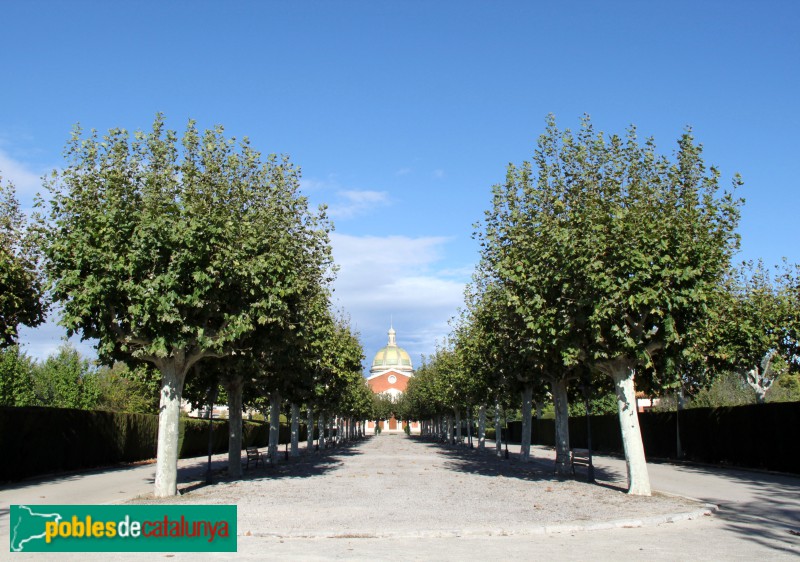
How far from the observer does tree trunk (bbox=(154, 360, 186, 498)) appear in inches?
613

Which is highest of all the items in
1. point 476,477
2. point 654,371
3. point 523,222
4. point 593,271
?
point 523,222

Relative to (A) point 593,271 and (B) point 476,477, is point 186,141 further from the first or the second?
(B) point 476,477

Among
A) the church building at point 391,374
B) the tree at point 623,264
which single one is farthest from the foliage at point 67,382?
the church building at point 391,374

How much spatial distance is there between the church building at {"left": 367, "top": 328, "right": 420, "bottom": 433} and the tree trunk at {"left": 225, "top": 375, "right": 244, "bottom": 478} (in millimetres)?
109655

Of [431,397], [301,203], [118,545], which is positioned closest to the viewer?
[118,545]

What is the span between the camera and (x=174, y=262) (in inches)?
579

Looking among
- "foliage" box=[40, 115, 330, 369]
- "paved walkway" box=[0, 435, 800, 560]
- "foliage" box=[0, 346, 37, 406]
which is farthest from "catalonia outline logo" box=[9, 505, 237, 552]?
"foliage" box=[0, 346, 37, 406]

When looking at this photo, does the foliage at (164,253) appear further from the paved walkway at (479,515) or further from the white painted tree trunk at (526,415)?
the white painted tree trunk at (526,415)

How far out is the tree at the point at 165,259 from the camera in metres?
14.5

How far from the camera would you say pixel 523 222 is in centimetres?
1958

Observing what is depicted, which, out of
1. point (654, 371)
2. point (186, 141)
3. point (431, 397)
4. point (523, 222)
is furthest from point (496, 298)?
point (431, 397)

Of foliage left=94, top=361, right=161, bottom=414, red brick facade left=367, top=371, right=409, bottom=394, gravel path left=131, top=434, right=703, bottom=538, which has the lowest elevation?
gravel path left=131, top=434, right=703, bottom=538

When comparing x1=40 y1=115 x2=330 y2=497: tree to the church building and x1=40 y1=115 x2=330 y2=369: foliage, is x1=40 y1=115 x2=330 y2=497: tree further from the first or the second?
the church building

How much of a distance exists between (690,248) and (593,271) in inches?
88.5
